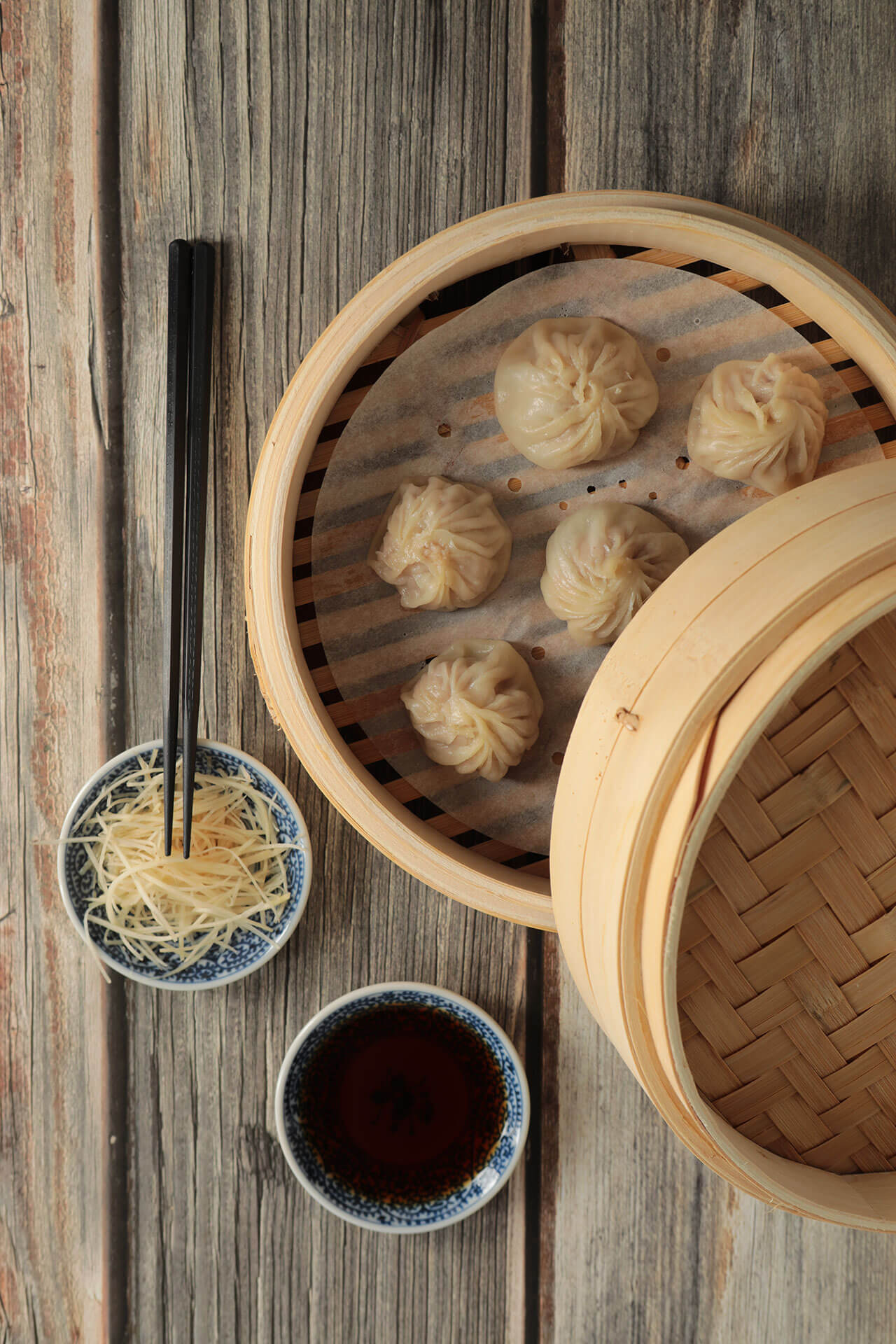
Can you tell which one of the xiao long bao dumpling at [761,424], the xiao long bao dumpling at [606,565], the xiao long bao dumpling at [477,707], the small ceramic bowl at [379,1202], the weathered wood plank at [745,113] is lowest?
the small ceramic bowl at [379,1202]

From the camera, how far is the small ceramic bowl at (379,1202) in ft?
5.20

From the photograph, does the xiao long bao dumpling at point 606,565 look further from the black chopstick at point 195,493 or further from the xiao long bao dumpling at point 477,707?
the black chopstick at point 195,493

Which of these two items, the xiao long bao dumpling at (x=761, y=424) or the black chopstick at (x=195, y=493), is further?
the black chopstick at (x=195, y=493)

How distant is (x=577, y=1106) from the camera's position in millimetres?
1691

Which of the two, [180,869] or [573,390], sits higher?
[573,390]

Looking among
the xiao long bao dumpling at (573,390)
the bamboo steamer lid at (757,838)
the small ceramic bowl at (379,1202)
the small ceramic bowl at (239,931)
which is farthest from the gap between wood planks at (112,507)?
the bamboo steamer lid at (757,838)

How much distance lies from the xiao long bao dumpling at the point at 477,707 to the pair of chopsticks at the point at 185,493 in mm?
396

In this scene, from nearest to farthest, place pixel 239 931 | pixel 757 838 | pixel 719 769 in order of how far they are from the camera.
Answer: pixel 719 769 → pixel 757 838 → pixel 239 931

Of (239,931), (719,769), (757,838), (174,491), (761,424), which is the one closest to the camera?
(719,769)

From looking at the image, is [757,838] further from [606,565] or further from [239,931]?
[239,931]

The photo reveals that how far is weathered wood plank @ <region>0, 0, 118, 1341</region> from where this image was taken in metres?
1.63

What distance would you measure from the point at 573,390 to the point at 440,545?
1.01 feet

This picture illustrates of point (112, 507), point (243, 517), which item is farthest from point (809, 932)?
point (112, 507)

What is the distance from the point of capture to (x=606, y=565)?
4.45 ft
